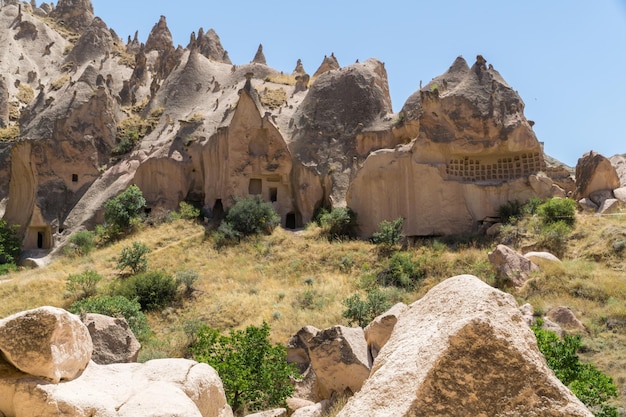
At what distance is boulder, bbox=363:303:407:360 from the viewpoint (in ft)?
30.1

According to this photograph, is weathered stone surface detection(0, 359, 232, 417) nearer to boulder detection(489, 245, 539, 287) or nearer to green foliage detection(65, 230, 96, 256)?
boulder detection(489, 245, 539, 287)

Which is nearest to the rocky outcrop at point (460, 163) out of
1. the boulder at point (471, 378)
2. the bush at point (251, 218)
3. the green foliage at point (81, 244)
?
the bush at point (251, 218)

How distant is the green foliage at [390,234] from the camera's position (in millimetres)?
22922

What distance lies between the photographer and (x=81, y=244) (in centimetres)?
2816

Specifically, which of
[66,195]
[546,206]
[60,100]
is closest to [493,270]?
[546,206]

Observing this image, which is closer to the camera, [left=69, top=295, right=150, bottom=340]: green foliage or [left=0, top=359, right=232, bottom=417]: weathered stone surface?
[left=0, top=359, right=232, bottom=417]: weathered stone surface

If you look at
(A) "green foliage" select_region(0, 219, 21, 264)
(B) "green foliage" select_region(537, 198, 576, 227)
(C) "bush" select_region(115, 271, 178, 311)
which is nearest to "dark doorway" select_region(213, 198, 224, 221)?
(C) "bush" select_region(115, 271, 178, 311)

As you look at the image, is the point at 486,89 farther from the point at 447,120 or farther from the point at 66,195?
the point at 66,195

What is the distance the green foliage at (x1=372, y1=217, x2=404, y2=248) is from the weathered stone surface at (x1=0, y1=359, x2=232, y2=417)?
57.7 ft

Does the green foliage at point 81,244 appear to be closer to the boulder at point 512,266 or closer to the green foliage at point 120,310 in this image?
the green foliage at point 120,310

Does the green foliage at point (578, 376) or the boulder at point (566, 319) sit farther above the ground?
the green foliage at point (578, 376)

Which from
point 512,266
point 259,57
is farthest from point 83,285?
point 259,57

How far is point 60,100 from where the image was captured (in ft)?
114

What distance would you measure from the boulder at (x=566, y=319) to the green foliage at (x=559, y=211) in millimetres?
7195
